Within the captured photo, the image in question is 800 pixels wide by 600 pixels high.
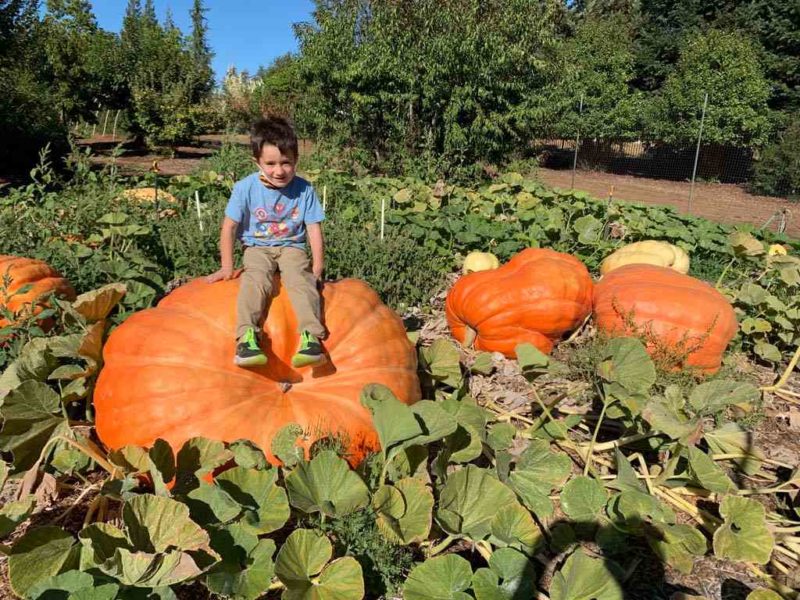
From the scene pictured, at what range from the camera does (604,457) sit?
7.56 feet

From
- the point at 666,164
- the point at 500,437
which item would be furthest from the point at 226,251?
the point at 666,164

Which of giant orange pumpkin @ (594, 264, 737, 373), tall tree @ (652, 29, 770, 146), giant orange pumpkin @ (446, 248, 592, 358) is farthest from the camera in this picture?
tall tree @ (652, 29, 770, 146)

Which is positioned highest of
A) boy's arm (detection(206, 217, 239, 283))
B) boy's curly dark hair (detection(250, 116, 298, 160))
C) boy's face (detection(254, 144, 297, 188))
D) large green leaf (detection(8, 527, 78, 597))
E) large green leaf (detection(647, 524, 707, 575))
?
boy's curly dark hair (detection(250, 116, 298, 160))

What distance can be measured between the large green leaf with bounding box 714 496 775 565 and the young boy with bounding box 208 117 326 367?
1.34m

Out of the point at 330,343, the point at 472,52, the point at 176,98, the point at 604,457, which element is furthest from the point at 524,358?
the point at 176,98

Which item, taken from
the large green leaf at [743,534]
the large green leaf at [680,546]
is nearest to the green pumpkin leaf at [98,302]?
the large green leaf at [680,546]

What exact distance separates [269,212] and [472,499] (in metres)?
1.52

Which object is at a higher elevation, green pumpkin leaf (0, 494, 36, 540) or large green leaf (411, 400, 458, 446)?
large green leaf (411, 400, 458, 446)

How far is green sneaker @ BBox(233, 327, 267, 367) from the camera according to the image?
1922 mm

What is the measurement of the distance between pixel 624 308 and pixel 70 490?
265 centimetres

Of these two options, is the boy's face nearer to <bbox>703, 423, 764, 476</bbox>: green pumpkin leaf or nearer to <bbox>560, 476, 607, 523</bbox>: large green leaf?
<bbox>560, 476, 607, 523</bbox>: large green leaf

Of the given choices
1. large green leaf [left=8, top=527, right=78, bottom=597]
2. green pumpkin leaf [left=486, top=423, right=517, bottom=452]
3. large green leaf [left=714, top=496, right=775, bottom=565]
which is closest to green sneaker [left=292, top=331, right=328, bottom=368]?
green pumpkin leaf [left=486, top=423, right=517, bottom=452]

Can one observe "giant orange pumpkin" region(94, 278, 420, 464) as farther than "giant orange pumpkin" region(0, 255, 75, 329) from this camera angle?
No

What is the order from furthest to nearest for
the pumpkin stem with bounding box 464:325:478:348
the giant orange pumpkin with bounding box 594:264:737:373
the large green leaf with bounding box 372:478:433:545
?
1. the pumpkin stem with bounding box 464:325:478:348
2. the giant orange pumpkin with bounding box 594:264:737:373
3. the large green leaf with bounding box 372:478:433:545
